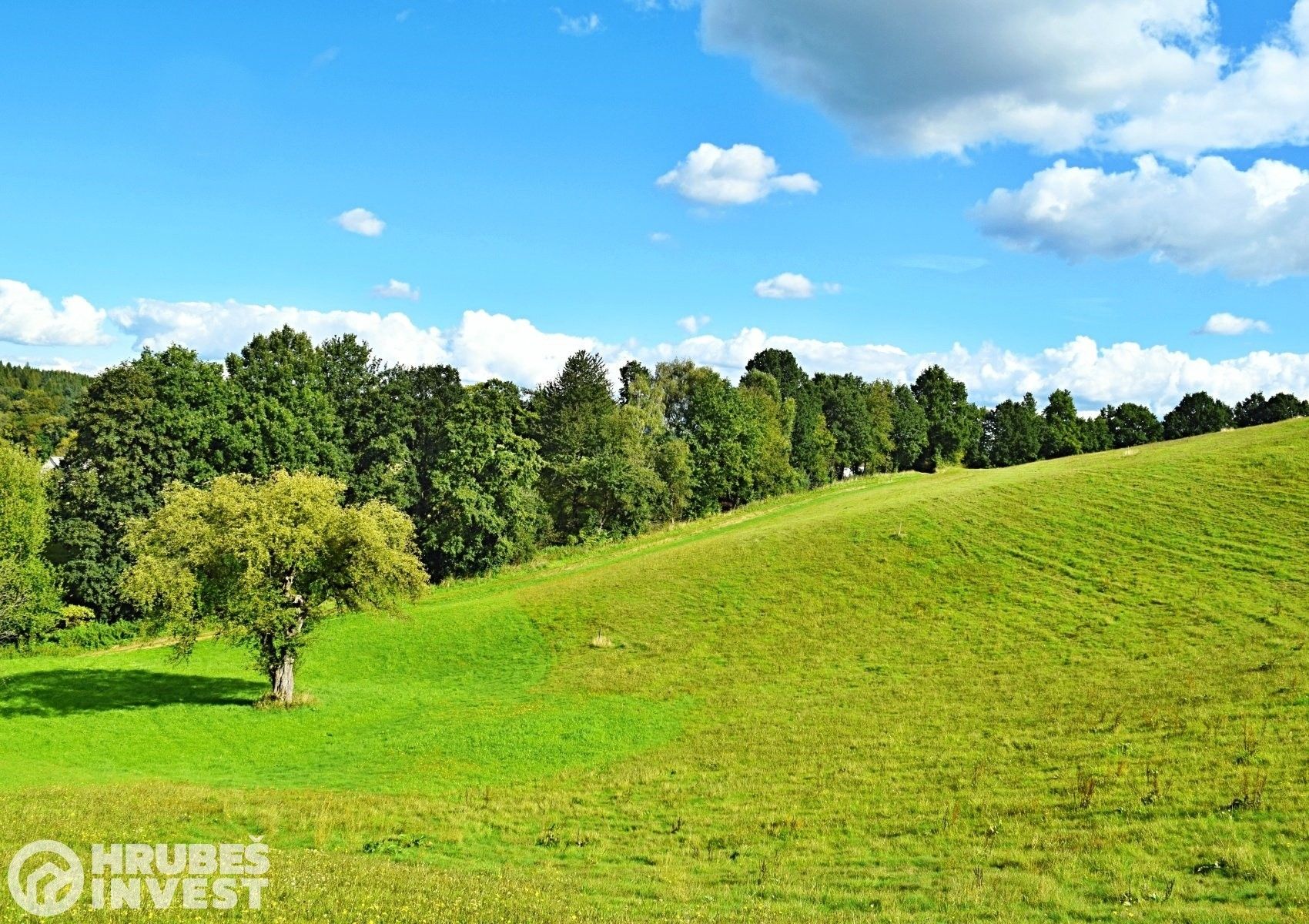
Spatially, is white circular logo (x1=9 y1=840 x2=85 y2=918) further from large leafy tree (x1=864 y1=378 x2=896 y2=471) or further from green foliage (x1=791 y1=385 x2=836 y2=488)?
large leafy tree (x1=864 y1=378 x2=896 y2=471)

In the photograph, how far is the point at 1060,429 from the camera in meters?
139

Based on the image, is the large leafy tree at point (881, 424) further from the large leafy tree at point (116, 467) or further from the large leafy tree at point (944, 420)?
the large leafy tree at point (116, 467)

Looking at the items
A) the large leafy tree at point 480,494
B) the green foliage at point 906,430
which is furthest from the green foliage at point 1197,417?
the large leafy tree at point 480,494

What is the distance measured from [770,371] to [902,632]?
107830mm

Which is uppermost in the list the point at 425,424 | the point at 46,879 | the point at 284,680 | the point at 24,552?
the point at 425,424

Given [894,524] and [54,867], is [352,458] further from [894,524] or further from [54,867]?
[54,867]

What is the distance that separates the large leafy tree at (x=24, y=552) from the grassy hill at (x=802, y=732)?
362 inches

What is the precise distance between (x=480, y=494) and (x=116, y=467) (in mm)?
29850

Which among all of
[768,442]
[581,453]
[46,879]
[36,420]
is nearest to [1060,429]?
[768,442]

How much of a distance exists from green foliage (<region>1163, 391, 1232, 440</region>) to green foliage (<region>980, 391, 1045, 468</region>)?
74.5 feet

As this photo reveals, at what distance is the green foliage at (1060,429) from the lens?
454 feet

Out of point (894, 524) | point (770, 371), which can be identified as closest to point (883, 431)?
point (770, 371)

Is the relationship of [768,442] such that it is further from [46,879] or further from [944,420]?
[46,879]

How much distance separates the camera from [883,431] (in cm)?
13638
